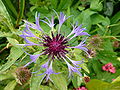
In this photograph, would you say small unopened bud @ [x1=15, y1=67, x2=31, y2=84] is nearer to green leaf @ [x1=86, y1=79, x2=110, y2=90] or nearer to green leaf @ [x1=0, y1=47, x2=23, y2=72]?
green leaf @ [x1=0, y1=47, x2=23, y2=72]

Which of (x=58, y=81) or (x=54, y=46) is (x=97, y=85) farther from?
(x=54, y=46)

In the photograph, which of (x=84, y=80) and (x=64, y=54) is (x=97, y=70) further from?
(x=64, y=54)

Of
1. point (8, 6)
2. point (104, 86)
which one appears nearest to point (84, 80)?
point (104, 86)

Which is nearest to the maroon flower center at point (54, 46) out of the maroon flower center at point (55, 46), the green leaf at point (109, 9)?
the maroon flower center at point (55, 46)

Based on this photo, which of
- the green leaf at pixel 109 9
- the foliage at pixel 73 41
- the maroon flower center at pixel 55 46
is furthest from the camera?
the green leaf at pixel 109 9

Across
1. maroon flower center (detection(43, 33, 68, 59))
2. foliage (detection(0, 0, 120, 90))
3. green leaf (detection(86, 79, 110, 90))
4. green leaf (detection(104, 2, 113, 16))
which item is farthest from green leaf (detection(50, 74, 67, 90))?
green leaf (detection(104, 2, 113, 16))

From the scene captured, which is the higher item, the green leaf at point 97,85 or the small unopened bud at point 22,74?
the small unopened bud at point 22,74

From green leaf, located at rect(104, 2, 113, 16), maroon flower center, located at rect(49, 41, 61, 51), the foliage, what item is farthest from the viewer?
green leaf, located at rect(104, 2, 113, 16)

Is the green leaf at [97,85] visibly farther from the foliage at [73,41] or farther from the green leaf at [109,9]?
the green leaf at [109,9]
